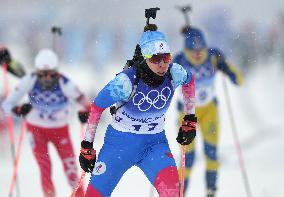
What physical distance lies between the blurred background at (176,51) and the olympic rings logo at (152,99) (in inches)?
157

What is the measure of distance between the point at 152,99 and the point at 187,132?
513 mm

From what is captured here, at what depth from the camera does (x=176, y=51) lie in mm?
20234

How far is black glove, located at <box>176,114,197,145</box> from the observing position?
540cm

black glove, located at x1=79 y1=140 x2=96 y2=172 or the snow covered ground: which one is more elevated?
the snow covered ground

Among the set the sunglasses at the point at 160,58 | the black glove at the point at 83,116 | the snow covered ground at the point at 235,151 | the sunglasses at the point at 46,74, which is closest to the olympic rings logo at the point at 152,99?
the sunglasses at the point at 160,58

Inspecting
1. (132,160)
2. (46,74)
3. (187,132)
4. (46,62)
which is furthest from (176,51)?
(132,160)

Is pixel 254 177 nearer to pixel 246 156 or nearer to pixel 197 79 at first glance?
pixel 246 156

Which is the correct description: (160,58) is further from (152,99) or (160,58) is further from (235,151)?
(235,151)

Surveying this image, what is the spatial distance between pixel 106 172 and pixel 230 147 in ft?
26.6

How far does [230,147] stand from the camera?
12.9m

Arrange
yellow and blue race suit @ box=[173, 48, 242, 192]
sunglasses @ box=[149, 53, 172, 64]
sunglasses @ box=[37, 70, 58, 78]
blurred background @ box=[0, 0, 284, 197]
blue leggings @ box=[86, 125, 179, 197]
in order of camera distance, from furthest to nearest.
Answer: blurred background @ box=[0, 0, 284, 197], yellow and blue race suit @ box=[173, 48, 242, 192], sunglasses @ box=[37, 70, 58, 78], blue leggings @ box=[86, 125, 179, 197], sunglasses @ box=[149, 53, 172, 64]

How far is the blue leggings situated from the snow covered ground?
3.74 m

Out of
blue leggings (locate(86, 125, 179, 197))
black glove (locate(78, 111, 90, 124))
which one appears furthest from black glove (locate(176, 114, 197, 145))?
black glove (locate(78, 111, 90, 124))

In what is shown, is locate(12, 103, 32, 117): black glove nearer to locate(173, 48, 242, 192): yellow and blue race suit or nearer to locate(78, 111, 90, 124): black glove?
locate(78, 111, 90, 124): black glove
